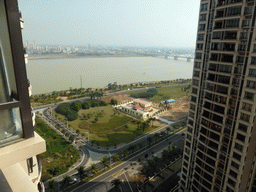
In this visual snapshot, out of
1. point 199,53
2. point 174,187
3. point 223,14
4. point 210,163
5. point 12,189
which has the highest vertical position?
point 223,14

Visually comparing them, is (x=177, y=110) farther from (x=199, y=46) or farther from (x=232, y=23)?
(x=232, y=23)

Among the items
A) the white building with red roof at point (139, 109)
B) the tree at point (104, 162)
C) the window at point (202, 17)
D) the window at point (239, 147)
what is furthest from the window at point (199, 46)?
the white building with red roof at point (139, 109)

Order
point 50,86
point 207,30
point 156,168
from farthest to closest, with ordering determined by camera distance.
→ point 50,86 → point 156,168 → point 207,30

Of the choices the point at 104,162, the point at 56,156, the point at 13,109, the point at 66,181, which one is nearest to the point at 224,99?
the point at 13,109

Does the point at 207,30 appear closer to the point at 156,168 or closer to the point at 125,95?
the point at 156,168

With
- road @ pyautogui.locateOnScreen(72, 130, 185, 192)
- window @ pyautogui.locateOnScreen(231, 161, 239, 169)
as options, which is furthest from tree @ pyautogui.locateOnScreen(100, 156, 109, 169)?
window @ pyautogui.locateOnScreen(231, 161, 239, 169)

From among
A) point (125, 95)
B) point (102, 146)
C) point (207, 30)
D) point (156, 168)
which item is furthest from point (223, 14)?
point (125, 95)

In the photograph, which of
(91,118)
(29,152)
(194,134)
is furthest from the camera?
(91,118)
